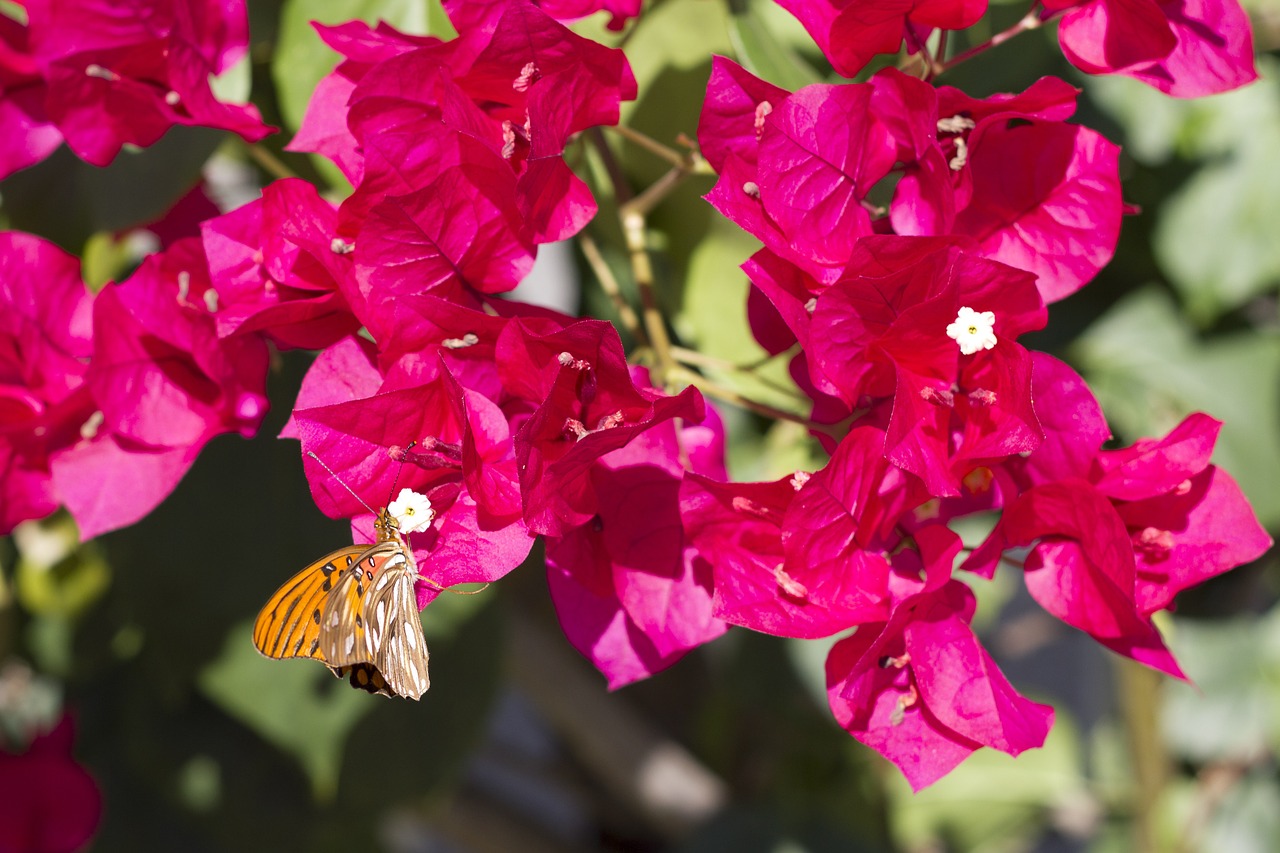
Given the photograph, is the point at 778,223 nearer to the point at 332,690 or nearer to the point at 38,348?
the point at 38,348

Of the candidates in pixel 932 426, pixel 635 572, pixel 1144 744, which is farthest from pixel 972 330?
pixel 1144 744

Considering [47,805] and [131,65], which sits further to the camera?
[47,805]

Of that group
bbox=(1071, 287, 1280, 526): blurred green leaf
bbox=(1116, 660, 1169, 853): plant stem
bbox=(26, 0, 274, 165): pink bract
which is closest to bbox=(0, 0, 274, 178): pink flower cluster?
bbox=(26, 0, 274, 165): pink bract

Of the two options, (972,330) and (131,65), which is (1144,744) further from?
(131,65)

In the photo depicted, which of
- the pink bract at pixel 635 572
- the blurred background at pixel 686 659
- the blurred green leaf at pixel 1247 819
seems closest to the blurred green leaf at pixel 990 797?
the blurred background at pixel 686 659

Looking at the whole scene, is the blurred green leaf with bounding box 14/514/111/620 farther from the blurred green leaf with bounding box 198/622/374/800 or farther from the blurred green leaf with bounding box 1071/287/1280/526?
the blurred green leaf with bounding box 1071/287/1280/526
